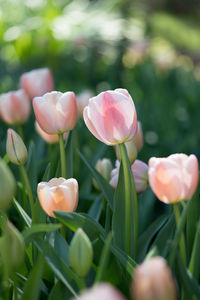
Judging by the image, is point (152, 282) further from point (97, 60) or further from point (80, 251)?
point (97, 60)

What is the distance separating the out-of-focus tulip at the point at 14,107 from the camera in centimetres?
116

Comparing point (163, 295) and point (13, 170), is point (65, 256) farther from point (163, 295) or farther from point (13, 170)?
point (13, 170)

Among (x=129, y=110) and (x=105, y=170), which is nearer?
(x=129, y=110)

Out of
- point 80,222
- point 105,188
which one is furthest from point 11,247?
point 105,188

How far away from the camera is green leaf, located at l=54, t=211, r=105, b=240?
0.70 meters

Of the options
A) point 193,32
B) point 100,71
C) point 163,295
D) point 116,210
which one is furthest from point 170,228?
point 193,32

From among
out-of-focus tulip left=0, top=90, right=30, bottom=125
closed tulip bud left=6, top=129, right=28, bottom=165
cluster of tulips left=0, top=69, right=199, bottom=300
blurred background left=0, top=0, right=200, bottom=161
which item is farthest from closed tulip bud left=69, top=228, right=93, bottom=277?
blurred background left=0, top=0, right=200, bottom=161

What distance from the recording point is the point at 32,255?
2.52ft

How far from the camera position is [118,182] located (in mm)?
793

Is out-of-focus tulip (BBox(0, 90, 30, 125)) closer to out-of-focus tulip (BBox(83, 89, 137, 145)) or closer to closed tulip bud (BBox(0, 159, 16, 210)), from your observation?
out-of-focus tulip (BBox(83, 89, 137, 145))

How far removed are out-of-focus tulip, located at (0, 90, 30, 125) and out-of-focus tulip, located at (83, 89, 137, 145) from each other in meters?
0.45

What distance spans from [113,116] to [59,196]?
147 millimetres

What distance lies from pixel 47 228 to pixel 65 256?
0.45ft

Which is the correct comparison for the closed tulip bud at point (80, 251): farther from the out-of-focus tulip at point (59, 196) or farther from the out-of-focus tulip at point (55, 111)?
the out-of-focus tulip at point (55, 111)
